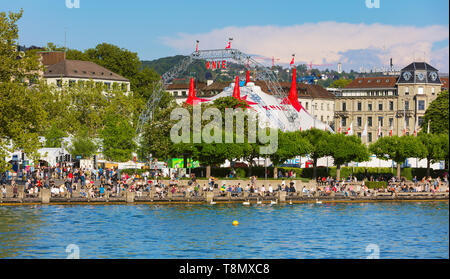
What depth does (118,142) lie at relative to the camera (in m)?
75.8

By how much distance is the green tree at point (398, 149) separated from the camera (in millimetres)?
64812

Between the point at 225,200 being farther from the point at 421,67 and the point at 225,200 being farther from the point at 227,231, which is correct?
the point at 421,67

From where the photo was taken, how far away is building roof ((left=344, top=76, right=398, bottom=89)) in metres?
126

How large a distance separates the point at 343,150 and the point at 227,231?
1049 inches

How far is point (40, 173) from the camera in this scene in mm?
62969

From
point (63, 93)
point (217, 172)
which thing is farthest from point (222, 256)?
point (63, 93)

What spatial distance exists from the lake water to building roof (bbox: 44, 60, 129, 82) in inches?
2524

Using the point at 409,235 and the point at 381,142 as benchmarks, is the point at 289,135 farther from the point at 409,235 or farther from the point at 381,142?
the point at 409,235

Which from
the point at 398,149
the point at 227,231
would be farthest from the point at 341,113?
the point at 227,231

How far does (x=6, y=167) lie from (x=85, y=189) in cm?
828

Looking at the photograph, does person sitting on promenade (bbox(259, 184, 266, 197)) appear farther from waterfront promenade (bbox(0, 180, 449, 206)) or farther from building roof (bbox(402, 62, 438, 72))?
building roof (bbox(402, 62, 438, 72))

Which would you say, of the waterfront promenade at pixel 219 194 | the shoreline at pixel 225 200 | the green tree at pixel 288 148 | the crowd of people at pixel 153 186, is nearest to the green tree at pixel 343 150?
the green tree at pixel 288 148

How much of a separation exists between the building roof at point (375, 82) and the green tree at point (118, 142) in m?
61.6
